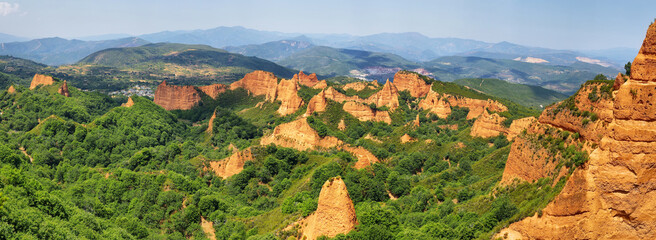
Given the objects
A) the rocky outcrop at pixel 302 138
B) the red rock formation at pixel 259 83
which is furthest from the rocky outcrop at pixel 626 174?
the red rock formation at pixel 259 83

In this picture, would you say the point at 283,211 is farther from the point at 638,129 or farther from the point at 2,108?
the point at 2,108

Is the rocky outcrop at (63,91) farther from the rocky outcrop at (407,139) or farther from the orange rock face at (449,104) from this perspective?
the orange rock face at (449,104)

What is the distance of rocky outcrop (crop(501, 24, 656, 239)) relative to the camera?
17.5m

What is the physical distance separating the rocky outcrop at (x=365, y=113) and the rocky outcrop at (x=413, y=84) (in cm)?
2728

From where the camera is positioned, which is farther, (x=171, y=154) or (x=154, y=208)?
(x=171, y=154)

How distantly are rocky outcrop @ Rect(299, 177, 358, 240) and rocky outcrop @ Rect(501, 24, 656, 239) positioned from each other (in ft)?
46.4

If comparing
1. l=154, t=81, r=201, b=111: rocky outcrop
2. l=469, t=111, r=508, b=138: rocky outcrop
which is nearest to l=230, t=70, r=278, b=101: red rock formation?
l=154, t=81, r=201, b=111: rocky outcrop

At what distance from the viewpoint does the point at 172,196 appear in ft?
144

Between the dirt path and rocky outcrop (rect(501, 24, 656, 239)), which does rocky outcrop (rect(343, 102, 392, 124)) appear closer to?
the dirt path

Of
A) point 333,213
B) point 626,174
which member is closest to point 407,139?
point 333,213

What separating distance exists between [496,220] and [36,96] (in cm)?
10321

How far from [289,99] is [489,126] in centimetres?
4912

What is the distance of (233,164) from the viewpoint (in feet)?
180

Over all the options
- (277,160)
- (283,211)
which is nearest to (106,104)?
(277,160)
